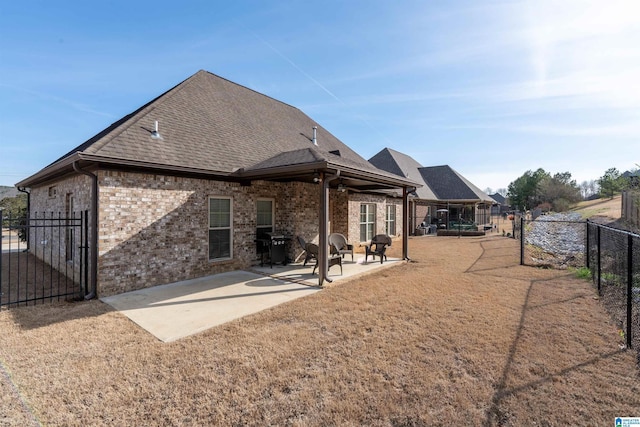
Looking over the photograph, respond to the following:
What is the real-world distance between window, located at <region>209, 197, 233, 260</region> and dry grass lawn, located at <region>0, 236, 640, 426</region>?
3087 millimetres

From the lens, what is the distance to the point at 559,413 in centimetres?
274

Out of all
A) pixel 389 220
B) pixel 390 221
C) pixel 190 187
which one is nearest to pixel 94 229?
pixel 190 187

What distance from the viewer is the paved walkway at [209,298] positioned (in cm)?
493

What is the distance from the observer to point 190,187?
7723 millimetres

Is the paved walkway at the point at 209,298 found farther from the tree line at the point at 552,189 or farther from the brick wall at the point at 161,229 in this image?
the tree line at the point at 552,189

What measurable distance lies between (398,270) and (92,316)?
7.86 m

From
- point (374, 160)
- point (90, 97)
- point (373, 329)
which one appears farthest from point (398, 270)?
point (374, 160)

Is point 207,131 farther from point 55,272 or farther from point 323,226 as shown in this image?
point 55,272

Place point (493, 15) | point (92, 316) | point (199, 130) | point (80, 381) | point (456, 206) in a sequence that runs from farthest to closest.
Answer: point (456, 206) < point (199, 130) < point (493, 15) < point (92, 316) < point (80, 381)

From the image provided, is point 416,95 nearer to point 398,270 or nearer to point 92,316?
point 398,270

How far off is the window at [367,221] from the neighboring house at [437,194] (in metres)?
7.32

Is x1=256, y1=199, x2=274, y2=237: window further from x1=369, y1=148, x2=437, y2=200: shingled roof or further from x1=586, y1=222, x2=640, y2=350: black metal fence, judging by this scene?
x1=369, y1=148, x2=437, y2=200: shingled roof

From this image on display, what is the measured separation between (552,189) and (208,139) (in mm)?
53702

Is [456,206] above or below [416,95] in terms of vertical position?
below
